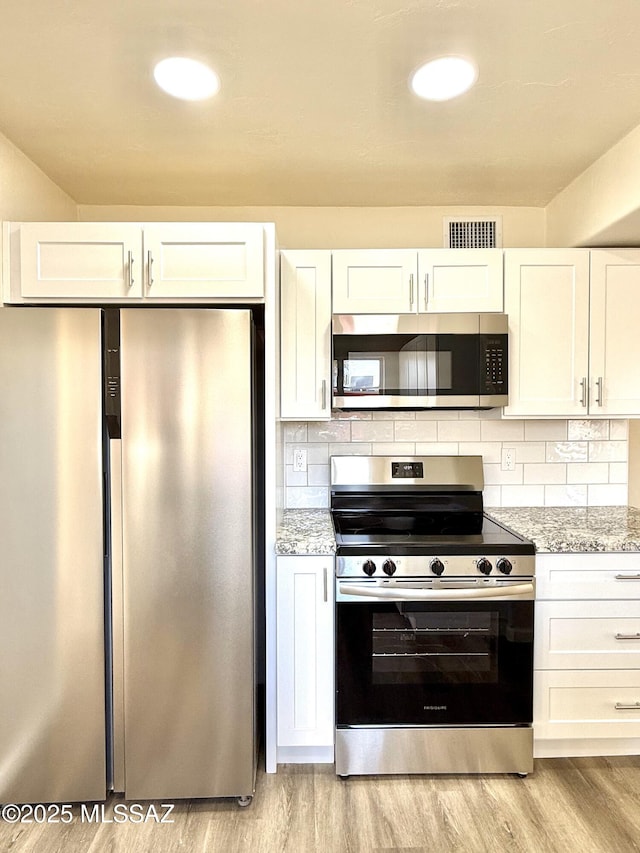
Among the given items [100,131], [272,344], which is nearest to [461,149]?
[272,344]

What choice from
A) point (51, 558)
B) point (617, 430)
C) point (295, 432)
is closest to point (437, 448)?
point (295, 432)

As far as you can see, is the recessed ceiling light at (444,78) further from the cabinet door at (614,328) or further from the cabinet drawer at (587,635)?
the cabinet drawer at (587,635)

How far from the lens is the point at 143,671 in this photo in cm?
199

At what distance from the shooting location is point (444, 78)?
1.77 m

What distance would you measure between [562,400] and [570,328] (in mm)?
334

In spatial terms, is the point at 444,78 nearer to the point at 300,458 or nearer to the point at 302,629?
the point at 300,458

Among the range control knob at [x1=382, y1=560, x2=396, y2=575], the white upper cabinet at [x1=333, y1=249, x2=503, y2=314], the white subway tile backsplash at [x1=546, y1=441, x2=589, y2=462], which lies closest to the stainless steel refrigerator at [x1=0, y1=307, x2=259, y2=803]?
the range control knob at [x1=382, y1=560, x2=396, y2=575]

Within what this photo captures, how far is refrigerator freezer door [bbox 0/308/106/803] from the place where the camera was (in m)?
1.93

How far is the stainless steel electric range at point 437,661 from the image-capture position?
216 cm

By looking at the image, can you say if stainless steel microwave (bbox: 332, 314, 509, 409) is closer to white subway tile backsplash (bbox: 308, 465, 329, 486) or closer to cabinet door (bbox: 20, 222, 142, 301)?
white subway tile backsplash (bbox: 308, 465, 329, 486)

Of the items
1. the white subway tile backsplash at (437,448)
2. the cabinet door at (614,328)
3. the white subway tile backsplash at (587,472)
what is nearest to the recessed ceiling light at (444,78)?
the cabinet door at (614,328)

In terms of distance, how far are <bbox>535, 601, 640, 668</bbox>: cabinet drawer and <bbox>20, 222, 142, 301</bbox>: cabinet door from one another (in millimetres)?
2103

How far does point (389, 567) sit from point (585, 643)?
868 millimetres

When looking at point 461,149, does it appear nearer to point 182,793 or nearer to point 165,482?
point 165,482
